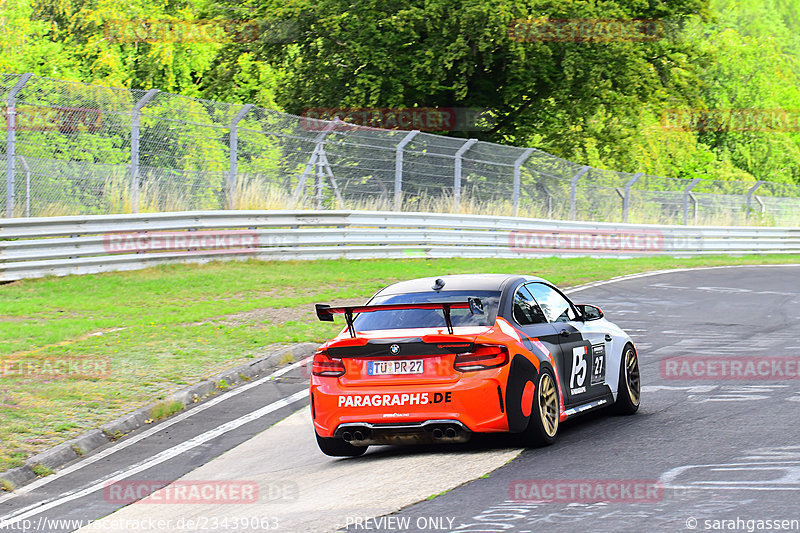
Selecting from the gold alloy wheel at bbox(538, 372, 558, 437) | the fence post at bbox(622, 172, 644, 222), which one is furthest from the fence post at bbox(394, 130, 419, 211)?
the gold alloy wheel at bbox(538, 372, 558, 437)

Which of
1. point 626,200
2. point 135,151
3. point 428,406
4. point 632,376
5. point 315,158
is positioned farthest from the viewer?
point 626,200

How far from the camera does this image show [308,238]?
23.3 metres

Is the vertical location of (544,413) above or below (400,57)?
below

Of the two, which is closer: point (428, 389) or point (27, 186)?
point (428, 389)

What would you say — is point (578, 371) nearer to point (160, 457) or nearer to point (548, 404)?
point (548, 404)

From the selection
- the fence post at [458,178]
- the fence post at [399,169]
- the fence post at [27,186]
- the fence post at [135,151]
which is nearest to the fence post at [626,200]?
the fence post at [458,178]

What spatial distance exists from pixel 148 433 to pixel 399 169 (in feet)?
57.1

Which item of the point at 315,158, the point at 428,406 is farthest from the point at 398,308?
the point at 315,158

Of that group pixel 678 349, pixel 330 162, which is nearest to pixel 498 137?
pixel 330 162

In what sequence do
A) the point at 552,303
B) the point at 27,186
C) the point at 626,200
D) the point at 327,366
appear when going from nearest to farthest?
the point at 327,366 → the point at 552,303 → the point at 27,186 → the point at 626,200

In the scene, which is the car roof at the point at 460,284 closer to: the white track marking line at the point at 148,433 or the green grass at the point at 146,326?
the white track marking line at the point at 148,433

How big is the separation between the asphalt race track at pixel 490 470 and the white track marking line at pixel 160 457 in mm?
24

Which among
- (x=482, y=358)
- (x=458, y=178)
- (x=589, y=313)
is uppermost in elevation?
(x=458, y=178)

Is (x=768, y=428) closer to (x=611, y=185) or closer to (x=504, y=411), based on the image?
(x=504, y=411)
